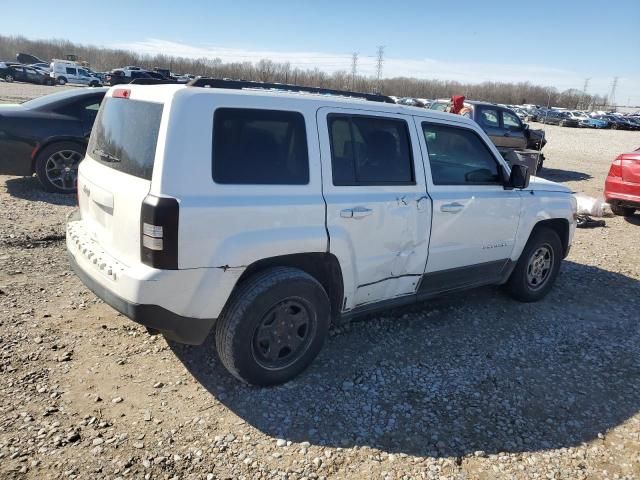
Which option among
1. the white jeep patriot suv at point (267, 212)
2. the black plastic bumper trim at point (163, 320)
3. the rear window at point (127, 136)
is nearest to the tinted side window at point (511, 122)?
the white jeep patriot suv at point (267, 212)

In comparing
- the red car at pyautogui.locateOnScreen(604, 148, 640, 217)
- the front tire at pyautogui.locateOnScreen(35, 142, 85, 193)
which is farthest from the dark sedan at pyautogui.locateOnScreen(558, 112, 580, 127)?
the front tire at pyautogui.locateOnScreen(35, 142, 85, 193)

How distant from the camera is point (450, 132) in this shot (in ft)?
13.7

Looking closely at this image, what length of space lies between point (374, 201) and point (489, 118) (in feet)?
38.4

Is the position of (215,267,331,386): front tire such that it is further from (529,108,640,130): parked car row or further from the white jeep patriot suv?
(529,108,640,130): parked car row

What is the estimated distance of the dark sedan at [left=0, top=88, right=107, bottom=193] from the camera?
23.7 feet

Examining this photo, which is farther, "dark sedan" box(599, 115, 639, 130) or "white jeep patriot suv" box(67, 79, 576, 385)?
"dark sedan" box(599, 115, 639, 130)

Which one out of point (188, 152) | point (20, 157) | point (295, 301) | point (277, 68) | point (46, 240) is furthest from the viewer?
point (277, 68)

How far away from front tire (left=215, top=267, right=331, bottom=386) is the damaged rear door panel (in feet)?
1.04

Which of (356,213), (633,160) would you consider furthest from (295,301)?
(633,160)

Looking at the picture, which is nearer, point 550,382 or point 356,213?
point 356,213

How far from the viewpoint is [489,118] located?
13.9m

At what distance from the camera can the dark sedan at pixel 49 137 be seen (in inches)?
285

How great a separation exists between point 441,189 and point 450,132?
1.84 ft

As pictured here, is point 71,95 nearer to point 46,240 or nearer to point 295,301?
point 46,240
